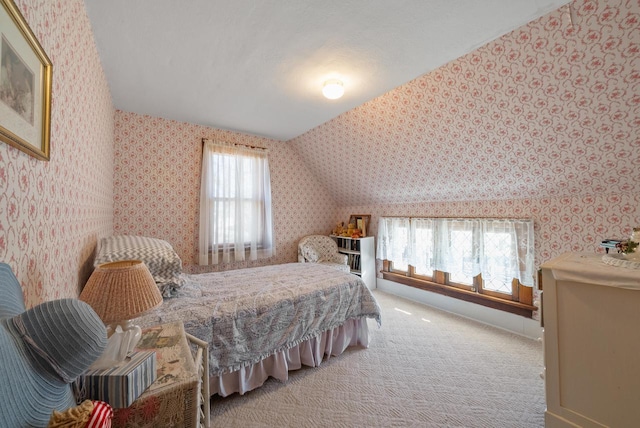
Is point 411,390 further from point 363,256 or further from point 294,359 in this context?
point 363,256

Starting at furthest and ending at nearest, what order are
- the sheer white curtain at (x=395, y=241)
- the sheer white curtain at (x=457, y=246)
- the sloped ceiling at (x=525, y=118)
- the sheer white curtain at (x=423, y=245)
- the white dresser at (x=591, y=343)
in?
the sheer white curtain at (x=395, y=241)
the sheer white curtain at (x=423, y=245)
the sheer white curtain at (x=457, y=246)
the sloped ceiling at (x=525, y=118)
the white dresser at (x=591, y=343)

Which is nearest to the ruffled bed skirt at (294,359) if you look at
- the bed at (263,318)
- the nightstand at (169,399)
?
the bed at (263,318)

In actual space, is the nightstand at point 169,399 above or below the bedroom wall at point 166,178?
below

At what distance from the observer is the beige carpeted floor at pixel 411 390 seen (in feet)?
5.50

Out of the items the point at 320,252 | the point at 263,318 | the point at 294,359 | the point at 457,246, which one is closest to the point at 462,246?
the point at 457,246

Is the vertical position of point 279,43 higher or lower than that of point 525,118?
higher

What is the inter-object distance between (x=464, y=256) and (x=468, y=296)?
0.52 metres

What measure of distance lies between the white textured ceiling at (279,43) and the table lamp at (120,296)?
1.53 meters

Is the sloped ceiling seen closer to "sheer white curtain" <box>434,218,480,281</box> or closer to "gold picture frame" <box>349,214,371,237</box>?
"sheer white curtain" <box>434,218,480,281</box>

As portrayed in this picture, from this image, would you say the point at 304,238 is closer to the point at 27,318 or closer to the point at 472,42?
the point at 472,42

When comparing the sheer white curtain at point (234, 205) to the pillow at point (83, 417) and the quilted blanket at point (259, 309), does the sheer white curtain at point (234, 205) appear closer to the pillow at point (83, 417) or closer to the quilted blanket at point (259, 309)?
the quilted blanket at point (259, 309)

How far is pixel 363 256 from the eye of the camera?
4262 mm

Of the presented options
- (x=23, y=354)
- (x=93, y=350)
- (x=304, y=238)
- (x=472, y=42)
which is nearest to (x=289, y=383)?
(x=93, y=350)

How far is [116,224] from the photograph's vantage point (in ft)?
9.53
